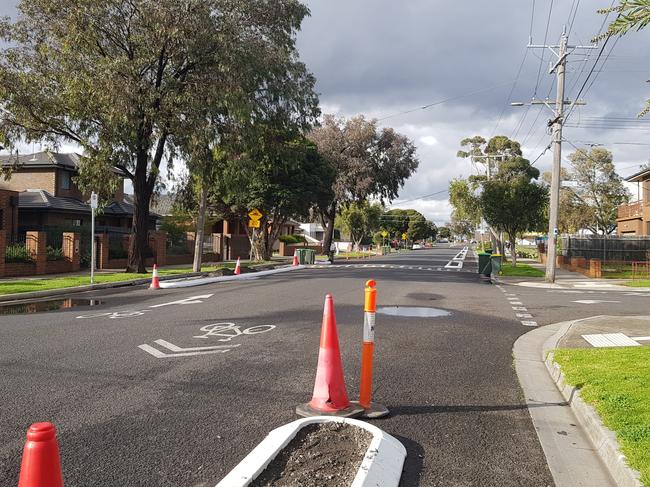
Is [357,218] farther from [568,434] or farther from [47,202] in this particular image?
[568,434]

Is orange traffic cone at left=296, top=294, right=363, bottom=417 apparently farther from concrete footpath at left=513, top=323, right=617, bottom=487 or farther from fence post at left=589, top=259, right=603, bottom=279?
fence post at left=589, top=259, right=603, bottom=279

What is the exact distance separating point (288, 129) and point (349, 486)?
26.2m

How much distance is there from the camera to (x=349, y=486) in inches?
134

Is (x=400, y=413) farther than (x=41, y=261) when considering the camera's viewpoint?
No

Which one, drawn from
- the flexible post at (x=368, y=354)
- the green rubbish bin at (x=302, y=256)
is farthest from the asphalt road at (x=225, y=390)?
the green rubbish bin at (x=302, y=256)

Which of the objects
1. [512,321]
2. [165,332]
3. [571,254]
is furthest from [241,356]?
[571,254]

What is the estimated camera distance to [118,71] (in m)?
19.7

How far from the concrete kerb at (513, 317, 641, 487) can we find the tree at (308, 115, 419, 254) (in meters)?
43.6

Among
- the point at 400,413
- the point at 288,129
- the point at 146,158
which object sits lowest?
the point at 400,413

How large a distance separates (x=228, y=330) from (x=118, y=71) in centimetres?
Result: 1443

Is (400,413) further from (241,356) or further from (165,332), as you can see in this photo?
(165,332)

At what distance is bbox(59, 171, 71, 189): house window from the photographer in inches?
1310

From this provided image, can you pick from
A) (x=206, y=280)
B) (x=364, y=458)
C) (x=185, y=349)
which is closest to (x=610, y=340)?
(x=364, y=458)

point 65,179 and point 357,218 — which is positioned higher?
point 65,179
